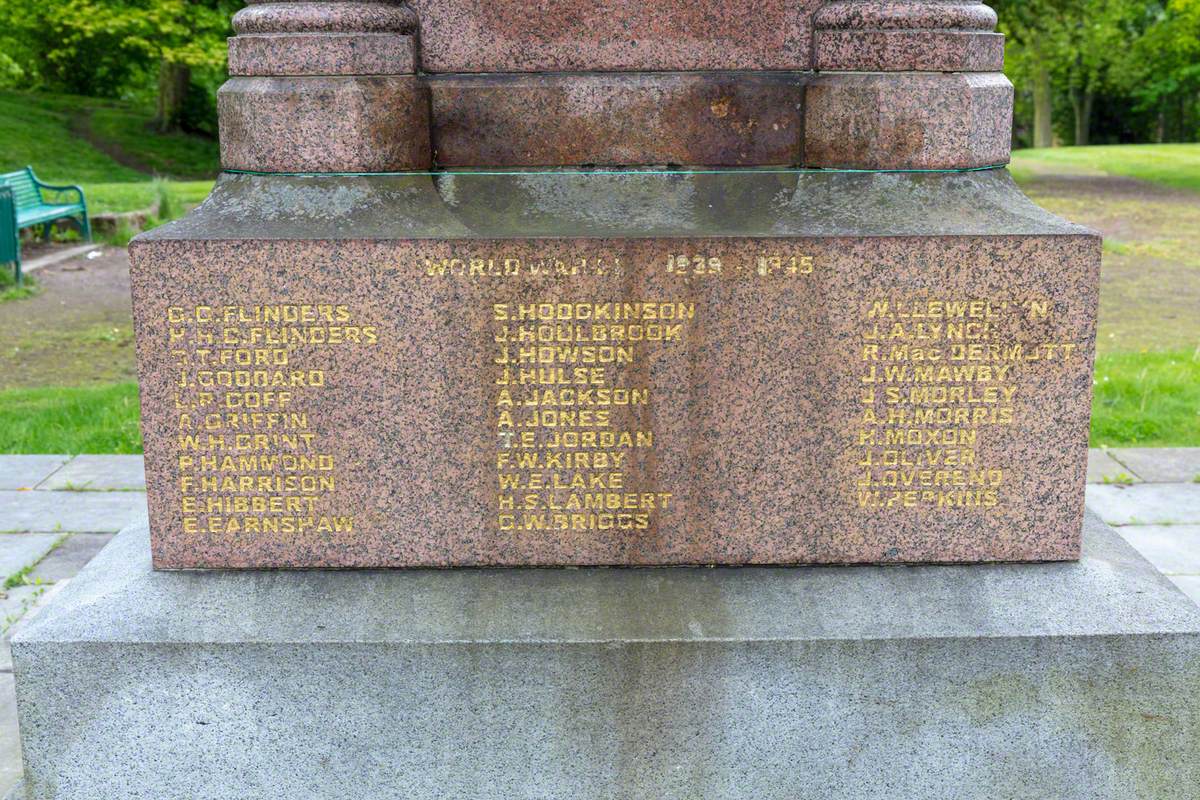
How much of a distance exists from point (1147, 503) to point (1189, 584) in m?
1.08

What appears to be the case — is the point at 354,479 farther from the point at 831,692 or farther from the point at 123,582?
the point at 831,692

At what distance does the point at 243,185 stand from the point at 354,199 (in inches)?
14.6

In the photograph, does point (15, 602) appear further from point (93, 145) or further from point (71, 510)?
point (93, 145)

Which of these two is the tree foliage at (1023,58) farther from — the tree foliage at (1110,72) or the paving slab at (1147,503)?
the paving slab at (1147,503)

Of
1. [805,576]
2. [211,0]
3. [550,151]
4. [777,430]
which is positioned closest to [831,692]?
[805,576]

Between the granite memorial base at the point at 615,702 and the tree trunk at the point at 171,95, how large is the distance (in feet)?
106

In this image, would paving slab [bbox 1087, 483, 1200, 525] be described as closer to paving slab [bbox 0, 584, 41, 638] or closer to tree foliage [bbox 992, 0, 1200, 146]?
paving slab [bbox 0, 584, 41, 638]

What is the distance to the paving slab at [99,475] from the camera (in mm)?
6496

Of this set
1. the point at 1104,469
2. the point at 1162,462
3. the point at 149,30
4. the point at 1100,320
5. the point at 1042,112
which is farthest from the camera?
the point at 1042,112

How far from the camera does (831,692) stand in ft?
11.5

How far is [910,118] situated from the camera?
381 centimetres

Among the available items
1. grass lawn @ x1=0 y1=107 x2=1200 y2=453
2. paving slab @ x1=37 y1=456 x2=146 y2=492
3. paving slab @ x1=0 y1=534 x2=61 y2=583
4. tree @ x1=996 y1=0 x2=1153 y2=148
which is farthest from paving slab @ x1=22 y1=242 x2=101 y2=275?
tree @ x1=996 y1=0 x2=1153 y2=148

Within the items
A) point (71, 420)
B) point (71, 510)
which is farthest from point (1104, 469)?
point (71, 420)

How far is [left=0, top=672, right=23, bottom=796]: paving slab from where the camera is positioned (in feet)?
12.4
